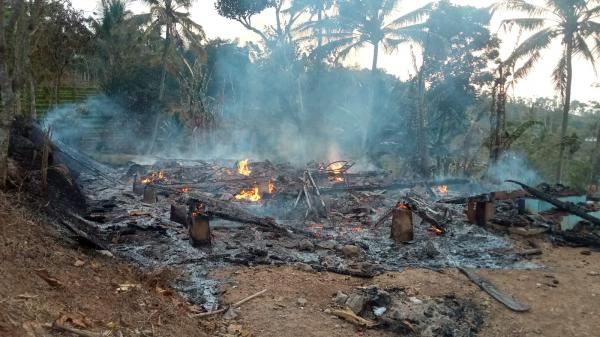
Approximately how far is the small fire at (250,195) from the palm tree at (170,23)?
46.2 ft

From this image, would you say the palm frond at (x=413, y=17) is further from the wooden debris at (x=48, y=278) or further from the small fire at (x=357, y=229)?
the wooden debris at (x=48, y=278)

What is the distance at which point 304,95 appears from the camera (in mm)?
32094

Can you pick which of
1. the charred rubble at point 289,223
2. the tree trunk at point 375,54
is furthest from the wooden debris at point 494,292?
the tree trunk at point 375,54

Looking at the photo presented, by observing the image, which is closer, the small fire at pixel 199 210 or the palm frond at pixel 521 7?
the small fire at pixel 199 210

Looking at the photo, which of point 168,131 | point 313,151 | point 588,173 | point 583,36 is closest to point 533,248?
point 583,36

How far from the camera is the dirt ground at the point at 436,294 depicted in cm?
593

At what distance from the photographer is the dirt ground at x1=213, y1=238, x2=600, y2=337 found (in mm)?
5926

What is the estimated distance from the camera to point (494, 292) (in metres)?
7.20

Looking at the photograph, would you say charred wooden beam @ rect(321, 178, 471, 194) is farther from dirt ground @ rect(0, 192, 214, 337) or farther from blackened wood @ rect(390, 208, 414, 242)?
dirt ground @ rect(0, 192, 214, 337)

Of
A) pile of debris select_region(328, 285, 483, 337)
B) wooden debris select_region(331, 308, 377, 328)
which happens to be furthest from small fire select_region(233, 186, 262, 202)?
wooden debris select_region(331, 308, 377, 328)

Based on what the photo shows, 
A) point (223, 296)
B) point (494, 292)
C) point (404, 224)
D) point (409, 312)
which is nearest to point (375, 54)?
point (404, 224)

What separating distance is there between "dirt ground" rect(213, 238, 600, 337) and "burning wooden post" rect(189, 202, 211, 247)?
4.43 feet

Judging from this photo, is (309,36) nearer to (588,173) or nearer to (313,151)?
(313,151)

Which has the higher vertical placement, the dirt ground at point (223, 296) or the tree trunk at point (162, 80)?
the tree trunk at point (162, 80)
